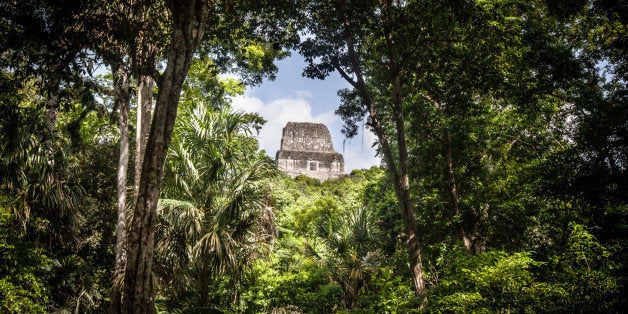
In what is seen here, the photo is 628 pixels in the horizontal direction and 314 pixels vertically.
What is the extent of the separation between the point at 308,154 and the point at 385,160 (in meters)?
28.8

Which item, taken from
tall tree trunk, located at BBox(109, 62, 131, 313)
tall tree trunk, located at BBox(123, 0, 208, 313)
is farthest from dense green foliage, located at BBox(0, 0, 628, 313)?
tall tree trunk, located at BBox(123, 0, 208, 313)

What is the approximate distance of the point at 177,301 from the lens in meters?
9.43

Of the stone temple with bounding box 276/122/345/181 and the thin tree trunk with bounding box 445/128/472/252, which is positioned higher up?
the stone temple with bounding box 276/122/345/181

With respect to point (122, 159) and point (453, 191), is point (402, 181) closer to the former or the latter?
point (453, 191)

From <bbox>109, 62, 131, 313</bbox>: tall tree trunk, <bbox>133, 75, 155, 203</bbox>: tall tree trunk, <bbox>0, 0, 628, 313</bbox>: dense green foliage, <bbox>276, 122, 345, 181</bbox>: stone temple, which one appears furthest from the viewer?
<bbox>276, 122, 345, 181</bbox>: stone temple

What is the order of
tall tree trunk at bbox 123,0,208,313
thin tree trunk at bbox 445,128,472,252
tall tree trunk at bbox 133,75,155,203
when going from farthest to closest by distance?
thin tree trunk at bbox 445,128,472,252, tall tree trunk at bbox 133,75,155,203, tall tree trunk at bbox 123,0,208,313

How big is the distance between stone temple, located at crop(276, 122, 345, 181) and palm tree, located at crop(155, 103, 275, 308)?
91.0 feet

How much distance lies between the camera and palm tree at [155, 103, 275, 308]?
313 inches

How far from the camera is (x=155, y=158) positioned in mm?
4887

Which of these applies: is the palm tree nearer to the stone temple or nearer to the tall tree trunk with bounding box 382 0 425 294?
the tall tree trunk with bounding box 382 0 425 294

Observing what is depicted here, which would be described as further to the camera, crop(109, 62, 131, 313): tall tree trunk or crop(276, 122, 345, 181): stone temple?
crop(276, 122, 345, 181): stone temple

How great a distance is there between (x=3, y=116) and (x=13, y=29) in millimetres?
1700

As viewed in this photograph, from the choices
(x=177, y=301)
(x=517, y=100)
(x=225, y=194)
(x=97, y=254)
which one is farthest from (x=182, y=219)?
(x=517, y=100)

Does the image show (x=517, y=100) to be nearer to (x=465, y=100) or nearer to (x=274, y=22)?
(x=465, y=100)
